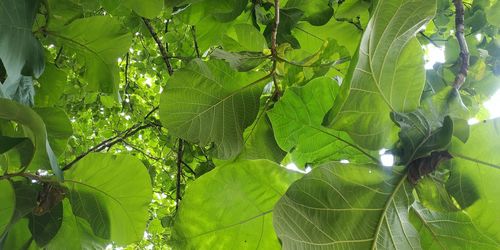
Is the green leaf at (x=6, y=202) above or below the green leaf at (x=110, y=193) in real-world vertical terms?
below

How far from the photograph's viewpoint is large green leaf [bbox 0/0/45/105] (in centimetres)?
68

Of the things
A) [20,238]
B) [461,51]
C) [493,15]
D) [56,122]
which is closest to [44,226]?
[20,238]

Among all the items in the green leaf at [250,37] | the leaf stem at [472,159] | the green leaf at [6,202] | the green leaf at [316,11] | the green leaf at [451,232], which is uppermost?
the green leaf at [316,11]

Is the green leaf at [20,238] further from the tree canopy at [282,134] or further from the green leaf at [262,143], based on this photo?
the green leaf at [262,143]

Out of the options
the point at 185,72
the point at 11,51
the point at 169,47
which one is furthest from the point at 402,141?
the point at 169,47

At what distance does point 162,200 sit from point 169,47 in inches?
45.5

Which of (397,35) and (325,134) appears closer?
(397,35)

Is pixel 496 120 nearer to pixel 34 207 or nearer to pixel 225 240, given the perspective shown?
pixel 225 240

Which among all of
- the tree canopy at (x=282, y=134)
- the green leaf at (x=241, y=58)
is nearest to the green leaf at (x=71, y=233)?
the tree canopy at (x=282, y=134)

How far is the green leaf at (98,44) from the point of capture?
90 cm

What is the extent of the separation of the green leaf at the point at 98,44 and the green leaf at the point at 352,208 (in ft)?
1.81

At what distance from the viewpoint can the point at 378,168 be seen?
1.83ft

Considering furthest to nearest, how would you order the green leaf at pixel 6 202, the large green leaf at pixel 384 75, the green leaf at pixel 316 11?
the green leaf at pixel 316 11 < the green leaf at pixel 6 202 < the large green leaf at pixel 384 75

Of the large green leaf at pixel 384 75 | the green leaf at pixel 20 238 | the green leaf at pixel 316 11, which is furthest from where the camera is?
the green leaf at pixel 316 11
